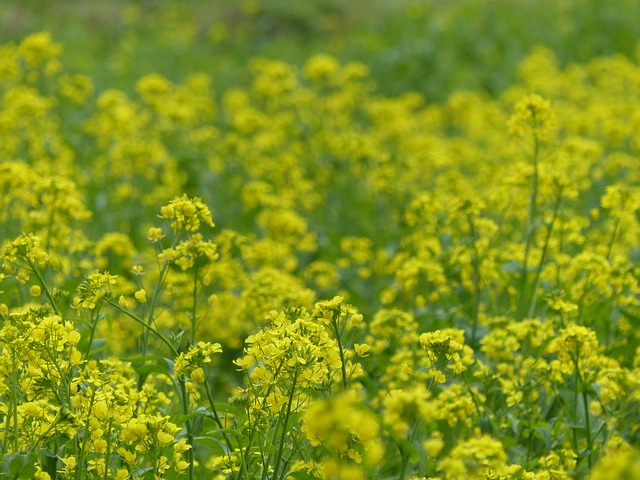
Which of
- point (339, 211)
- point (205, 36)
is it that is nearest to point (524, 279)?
point (339, 211)

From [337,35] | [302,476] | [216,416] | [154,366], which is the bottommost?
[302,476]

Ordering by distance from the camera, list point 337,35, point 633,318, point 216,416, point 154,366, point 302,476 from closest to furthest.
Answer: point 302,476 → point 216,416 → point 154,366 → point 633,318 → point 337,35

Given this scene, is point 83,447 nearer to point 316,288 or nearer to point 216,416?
point 216,416

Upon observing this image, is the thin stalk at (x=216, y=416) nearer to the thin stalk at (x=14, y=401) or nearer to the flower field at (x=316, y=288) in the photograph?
the flower field at (x=316, y=288)

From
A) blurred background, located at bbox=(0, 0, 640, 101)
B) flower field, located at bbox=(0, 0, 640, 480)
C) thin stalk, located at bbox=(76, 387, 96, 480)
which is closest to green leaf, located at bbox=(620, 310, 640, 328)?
flower field, located at bbox=(0, 0, 640, 480)

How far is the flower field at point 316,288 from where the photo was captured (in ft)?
8.84

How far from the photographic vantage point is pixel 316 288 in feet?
18.2

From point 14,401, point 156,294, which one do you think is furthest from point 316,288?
point 14,401

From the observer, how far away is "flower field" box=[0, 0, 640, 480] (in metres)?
2.69

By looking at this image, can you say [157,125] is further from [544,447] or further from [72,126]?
[544,447]

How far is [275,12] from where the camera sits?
1589 cm

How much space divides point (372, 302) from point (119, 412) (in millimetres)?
3125

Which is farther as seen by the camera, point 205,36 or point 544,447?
point 205,36

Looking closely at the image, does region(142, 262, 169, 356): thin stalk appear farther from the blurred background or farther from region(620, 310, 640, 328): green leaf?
the blurred background
